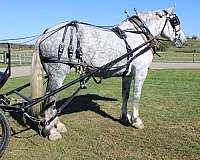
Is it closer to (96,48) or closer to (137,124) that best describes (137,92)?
(137,124)

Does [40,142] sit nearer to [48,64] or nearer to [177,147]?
[48,64]

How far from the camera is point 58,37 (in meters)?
6.53

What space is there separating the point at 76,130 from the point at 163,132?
1702mm

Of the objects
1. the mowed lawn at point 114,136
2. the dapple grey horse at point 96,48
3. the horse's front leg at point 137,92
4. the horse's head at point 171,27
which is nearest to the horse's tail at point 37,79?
the dapple grey horse at point 96,48

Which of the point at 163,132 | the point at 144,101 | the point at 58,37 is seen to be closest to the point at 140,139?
the point at 163,132

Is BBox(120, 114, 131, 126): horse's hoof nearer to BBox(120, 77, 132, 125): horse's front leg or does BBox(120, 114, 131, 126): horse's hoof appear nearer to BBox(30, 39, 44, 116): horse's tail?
BBox(120, 77, 132, 125): horse's front leg

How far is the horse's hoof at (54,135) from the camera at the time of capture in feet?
22.1

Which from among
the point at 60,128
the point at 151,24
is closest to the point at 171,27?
the point at 151,24

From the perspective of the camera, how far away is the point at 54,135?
6777mm

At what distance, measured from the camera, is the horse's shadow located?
9.18 metres

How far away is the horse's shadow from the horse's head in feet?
7.06

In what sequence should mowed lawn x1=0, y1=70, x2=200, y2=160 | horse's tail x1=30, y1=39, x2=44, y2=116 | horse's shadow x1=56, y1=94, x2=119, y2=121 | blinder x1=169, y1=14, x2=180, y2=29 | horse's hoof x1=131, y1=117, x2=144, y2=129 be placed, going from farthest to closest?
horse's shadow x1=56, y1=94, x2=119, y2=121 → blinder x1=169, y1=14, x2=180, y2=29 → horse's hoof x1=131, y1=117, x2=144, y2=129 → horse's tail x1=30, y1=39, x2=44, y2=116 → mowed lawn x1=0, y1=70, x2=200, y2=160

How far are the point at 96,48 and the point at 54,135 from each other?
1729mm

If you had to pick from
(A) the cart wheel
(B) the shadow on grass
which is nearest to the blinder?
(B) the shadow on grass
